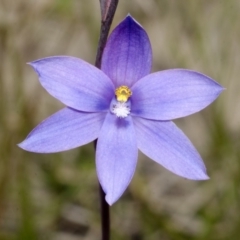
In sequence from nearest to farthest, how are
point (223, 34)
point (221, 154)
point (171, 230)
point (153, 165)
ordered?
point (171, 230)
point (221, 154)
point (153, 165)
point (223, 34)

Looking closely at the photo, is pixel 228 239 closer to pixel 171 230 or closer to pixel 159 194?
pixel 171 230

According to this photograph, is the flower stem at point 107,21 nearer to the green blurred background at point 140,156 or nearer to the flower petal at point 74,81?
the flower petal at point 74,81

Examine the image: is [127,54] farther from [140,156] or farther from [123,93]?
[140,156]

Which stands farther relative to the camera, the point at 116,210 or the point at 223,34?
the point at 223,34

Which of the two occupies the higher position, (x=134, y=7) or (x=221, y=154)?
(x=134, y=7)

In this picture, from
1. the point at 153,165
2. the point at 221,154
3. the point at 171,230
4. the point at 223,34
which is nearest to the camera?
the point at 171,230

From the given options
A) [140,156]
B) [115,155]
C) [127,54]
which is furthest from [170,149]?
[140,156]

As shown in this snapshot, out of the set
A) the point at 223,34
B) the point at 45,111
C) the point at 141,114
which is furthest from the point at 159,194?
the point at 141,114

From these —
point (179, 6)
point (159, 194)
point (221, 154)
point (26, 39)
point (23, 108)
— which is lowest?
point (159, 194)
